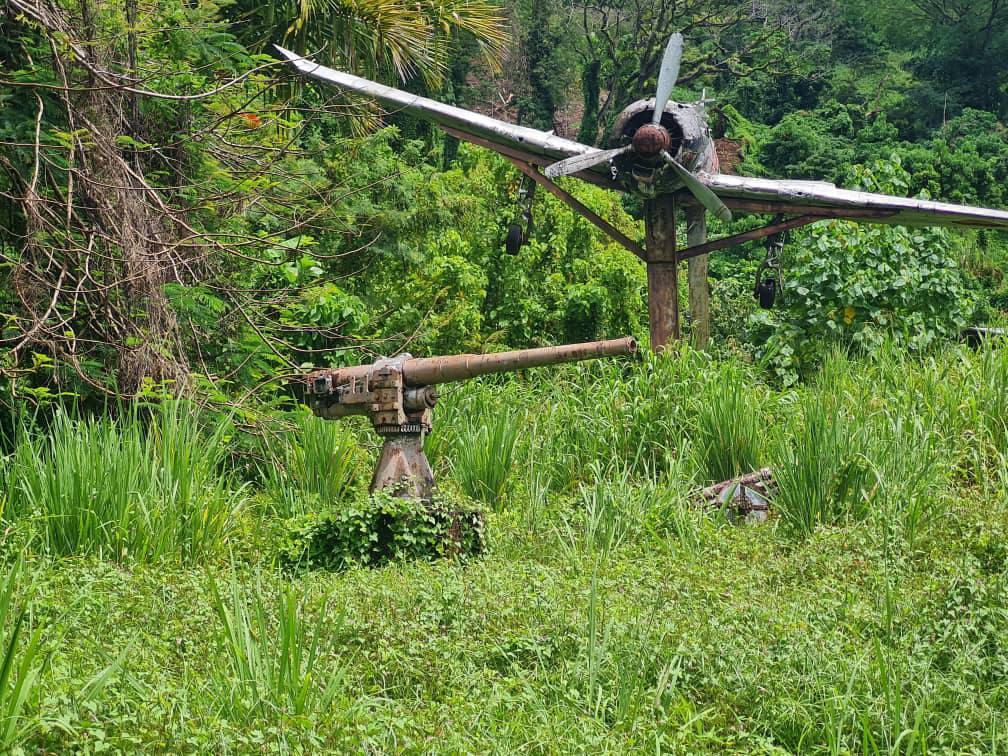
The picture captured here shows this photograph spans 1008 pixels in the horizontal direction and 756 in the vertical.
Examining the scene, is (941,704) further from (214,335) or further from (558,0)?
(558,0)

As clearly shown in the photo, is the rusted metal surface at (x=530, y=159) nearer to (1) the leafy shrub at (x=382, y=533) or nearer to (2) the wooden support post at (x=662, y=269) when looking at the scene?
Result: (2) the wooden support post at (x=662, y=269)

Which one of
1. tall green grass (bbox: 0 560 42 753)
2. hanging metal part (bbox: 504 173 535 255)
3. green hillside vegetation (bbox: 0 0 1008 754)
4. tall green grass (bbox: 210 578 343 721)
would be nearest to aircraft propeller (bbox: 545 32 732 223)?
hanging metal part (bbox: 504 173 535 255)

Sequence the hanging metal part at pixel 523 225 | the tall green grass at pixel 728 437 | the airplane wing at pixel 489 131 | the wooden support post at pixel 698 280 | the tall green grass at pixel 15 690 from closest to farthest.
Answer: the tall green grass at pixel 15 690 → the tall green grass at pixel 728 437 → the airplane wing at pixel 489 131 → the wooden support post at pixel 698 280 → the hanging metal part at pixel 523 225

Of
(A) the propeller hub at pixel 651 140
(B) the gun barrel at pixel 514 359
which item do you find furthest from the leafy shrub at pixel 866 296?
(B) the gun barrel at pixel 514 359

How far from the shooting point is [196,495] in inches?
228

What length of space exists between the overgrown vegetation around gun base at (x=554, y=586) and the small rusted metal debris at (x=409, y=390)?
A: 31 cm

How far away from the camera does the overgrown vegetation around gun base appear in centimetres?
335

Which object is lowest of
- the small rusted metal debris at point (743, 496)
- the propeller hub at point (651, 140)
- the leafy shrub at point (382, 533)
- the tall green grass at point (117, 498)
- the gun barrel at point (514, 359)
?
the small rusted metal debris at point (743, 496)

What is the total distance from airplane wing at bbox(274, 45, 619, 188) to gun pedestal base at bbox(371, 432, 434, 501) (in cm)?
514

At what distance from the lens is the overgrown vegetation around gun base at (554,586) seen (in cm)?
335

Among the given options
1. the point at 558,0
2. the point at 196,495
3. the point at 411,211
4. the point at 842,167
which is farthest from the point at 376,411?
the point at 558,0

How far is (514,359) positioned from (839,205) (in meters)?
4.82

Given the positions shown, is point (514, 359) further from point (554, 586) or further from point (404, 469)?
point (554, 586)

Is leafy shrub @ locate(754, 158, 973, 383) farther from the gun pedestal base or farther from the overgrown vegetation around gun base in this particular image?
the gun pedestal base
